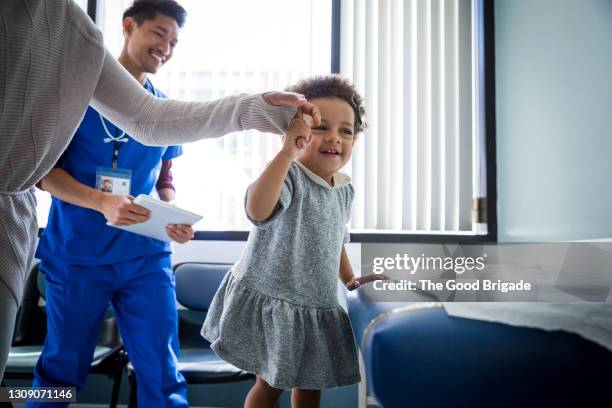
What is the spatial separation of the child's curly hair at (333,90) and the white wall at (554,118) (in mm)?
759

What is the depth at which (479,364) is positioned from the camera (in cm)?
38

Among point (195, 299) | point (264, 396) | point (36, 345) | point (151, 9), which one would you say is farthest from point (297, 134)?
point (36, 345)

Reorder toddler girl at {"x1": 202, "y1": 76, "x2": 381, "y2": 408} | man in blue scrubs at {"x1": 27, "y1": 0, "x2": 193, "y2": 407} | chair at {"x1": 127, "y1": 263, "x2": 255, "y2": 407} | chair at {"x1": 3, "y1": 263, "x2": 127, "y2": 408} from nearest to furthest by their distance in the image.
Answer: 1. toddler girl at {"x1": 202, "y1": 76, "x2": 381, "y2": 408}
2. man in blue scrubs at {"x1": 27, "y1": 0, "x2": 193, "y2": 407}
3. chair at {"x1": 3, "y1": 263, "x2": 127, "y2": 408}
4. chair at {"x1": 127, "y1": 263, "x2": 255, "y2": 407}

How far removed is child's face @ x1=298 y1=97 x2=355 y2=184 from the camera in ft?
3.81

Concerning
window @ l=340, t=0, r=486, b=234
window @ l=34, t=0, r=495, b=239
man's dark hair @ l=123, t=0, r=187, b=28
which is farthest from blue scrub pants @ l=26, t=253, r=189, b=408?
window @ l=340, t=0, r=486, b=234

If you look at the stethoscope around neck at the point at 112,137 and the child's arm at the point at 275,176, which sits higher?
the stethoscope around neck at the point at 112,137

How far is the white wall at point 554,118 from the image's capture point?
4.49 feet

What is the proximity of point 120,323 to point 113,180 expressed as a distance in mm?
431

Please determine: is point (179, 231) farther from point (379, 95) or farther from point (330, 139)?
point (379, 95)

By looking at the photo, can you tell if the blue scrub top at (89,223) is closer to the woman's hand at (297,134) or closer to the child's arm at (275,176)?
the child's arm at (275,176)

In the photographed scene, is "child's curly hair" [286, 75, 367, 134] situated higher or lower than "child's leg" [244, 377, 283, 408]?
higher

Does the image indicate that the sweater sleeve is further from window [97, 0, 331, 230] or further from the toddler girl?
window [97, 0, 331, 230]

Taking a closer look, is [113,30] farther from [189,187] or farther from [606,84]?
[606,84]

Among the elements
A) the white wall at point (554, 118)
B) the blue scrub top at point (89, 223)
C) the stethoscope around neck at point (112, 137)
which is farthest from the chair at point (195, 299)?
the white wall at point (554, 118)
